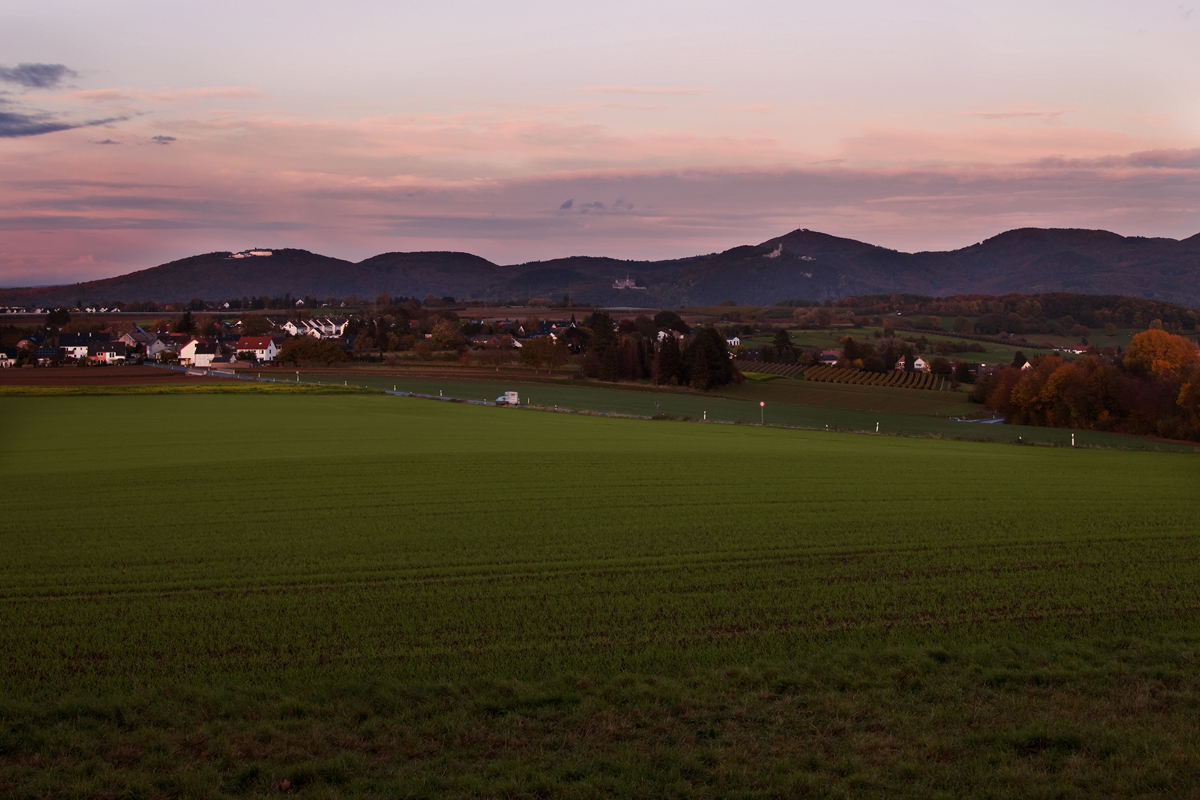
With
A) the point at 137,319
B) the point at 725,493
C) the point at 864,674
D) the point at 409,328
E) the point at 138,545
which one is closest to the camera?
the point at 864,674

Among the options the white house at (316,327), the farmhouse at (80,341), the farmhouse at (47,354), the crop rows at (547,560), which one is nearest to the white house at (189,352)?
the farmhouse at (80,341)

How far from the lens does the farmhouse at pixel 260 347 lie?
358ft

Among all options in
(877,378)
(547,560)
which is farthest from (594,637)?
(877,378)

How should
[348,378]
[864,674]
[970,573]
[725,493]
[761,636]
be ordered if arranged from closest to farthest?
[864,674]
[761,636]
[970,573]
[725,493]
[348,378]

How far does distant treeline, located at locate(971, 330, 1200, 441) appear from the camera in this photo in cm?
5266

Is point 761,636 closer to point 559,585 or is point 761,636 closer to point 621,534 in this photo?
point 559,585

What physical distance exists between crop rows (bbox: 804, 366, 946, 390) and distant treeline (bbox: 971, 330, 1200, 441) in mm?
13189

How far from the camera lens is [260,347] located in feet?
370

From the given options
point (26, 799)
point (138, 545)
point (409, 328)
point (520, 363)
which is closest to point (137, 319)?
point (409, 328)

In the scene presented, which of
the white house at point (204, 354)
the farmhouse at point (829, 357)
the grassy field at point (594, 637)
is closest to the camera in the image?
the grassy field at point (594, 637)

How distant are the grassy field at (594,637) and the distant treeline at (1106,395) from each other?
33.2 meters

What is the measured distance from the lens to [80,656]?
10.9 m

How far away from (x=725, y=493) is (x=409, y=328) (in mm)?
115432

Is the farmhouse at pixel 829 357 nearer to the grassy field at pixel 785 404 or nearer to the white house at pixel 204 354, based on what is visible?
the grassy field at pixel 785 404
